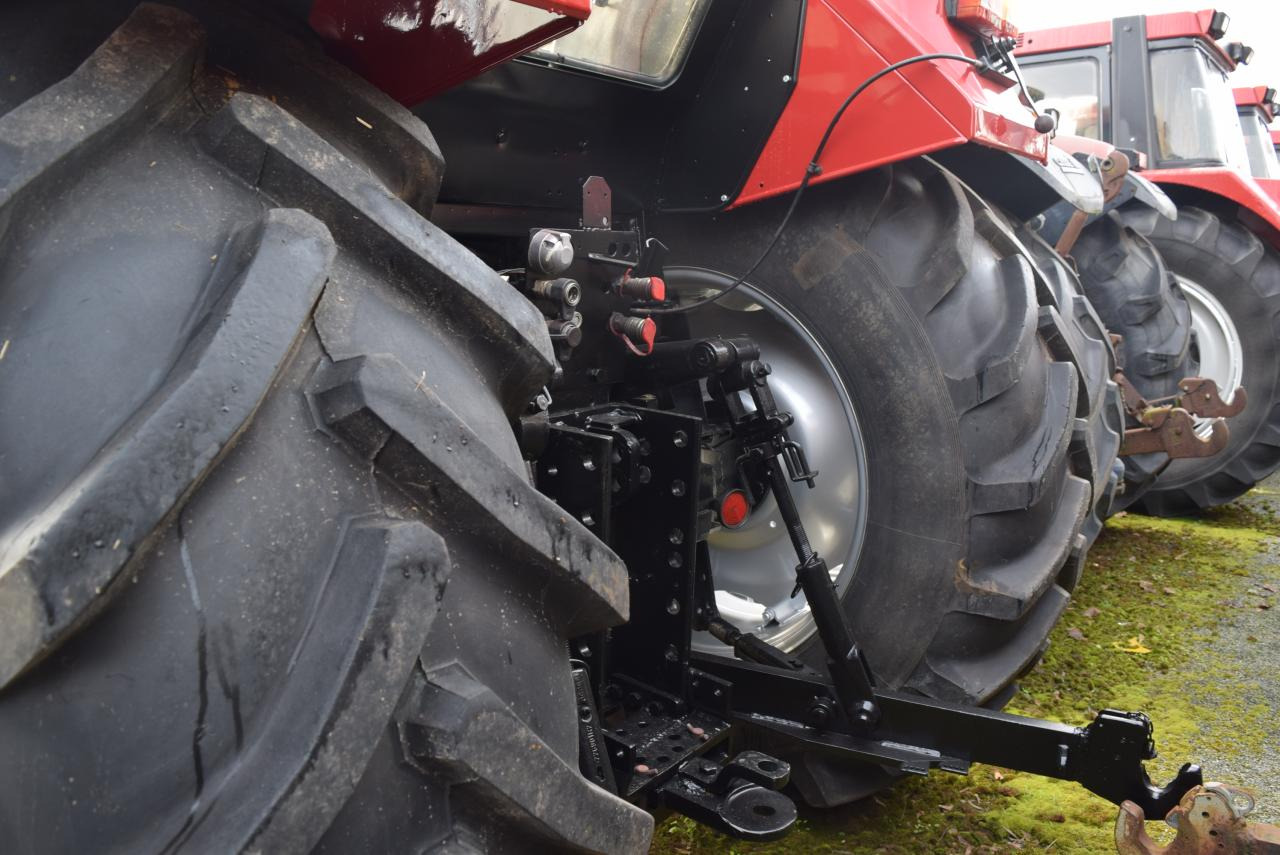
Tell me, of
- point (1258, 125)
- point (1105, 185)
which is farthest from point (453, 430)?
point (1258, 125)

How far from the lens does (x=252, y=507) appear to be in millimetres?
717

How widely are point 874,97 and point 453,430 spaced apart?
1265 millimetres

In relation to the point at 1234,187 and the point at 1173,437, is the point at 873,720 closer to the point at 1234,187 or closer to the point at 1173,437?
the point at 1173,437

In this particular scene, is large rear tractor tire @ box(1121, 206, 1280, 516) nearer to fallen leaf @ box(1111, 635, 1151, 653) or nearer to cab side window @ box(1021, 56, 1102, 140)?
cab side window @ box(1021, 56, 1102, 140)

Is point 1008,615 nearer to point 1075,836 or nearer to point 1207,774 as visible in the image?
point 1075,836

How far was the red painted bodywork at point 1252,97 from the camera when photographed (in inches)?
303

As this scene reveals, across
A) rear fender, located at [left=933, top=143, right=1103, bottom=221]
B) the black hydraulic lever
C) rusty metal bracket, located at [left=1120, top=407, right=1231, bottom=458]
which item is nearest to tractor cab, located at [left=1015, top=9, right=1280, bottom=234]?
rusty metal bracket, located at [left=1120, top=407, right=1231, bottom=458]

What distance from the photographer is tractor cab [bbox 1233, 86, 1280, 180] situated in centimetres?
740

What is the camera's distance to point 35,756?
675mm

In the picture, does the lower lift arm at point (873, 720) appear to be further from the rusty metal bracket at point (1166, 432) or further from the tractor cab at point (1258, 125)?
the tractor cab at point (1258, 125)

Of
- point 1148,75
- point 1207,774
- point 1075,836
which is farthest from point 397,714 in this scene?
point 1148,75

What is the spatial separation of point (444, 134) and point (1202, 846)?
5.10 ft

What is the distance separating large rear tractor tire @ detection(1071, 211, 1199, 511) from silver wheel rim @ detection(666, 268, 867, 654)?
3.31 metres

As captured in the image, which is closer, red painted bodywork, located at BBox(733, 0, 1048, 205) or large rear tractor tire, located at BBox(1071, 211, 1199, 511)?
red painted bodywork, located at BBox(733, 0, 1048, 205)
